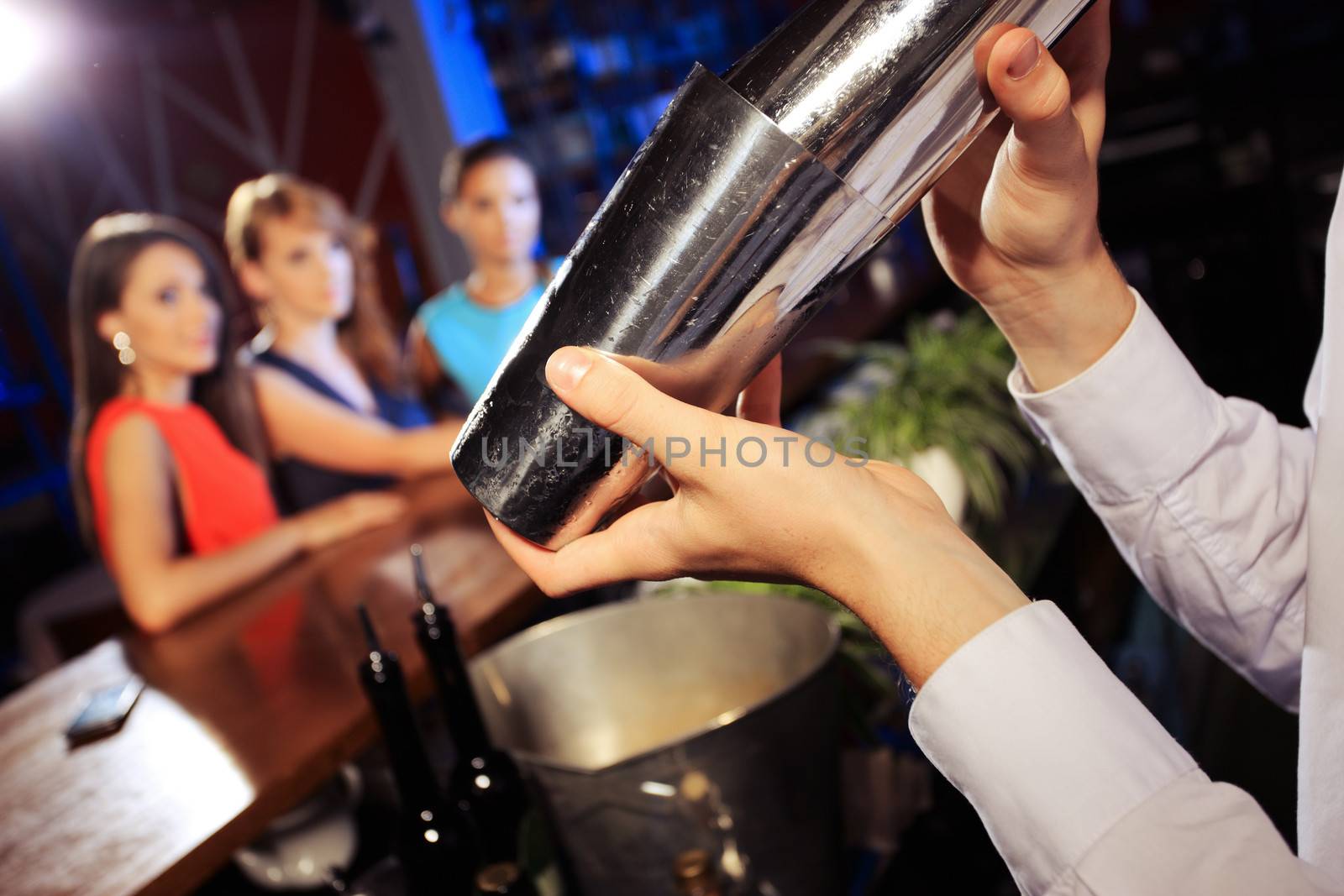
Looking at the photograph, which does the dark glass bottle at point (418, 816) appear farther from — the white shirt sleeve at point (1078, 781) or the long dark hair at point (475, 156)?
the long dark hair at point (475, 156)

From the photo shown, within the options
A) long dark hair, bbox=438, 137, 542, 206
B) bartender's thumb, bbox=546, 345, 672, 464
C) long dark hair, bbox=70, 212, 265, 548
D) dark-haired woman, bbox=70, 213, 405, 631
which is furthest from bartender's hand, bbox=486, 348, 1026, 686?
long dark hair, bbox=438, 137, 542, 206

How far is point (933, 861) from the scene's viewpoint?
103 cm

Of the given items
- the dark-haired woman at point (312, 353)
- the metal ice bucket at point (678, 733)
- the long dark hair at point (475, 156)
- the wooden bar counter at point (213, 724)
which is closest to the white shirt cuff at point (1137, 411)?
the metal ice bucket at point (678, 733)

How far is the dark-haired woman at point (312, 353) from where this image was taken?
258 centimetres

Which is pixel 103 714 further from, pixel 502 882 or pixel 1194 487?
pixel 1194 487

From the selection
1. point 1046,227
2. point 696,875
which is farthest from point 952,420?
point 696,875

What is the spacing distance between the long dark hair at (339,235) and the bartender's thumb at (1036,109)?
2.34 m

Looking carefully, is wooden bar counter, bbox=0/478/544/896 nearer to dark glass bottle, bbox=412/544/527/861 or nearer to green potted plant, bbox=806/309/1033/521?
dark glass bottle, bbox=412/544/527/861

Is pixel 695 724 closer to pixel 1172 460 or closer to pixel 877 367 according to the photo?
pixel 1172 460

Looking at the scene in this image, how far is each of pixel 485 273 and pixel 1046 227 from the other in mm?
2446

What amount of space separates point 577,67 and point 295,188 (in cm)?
224

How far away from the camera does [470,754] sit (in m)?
0.84

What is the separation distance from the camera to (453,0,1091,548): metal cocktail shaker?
1.68ft

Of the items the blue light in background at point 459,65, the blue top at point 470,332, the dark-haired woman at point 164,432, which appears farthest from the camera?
the blue light in background at point 459,65
